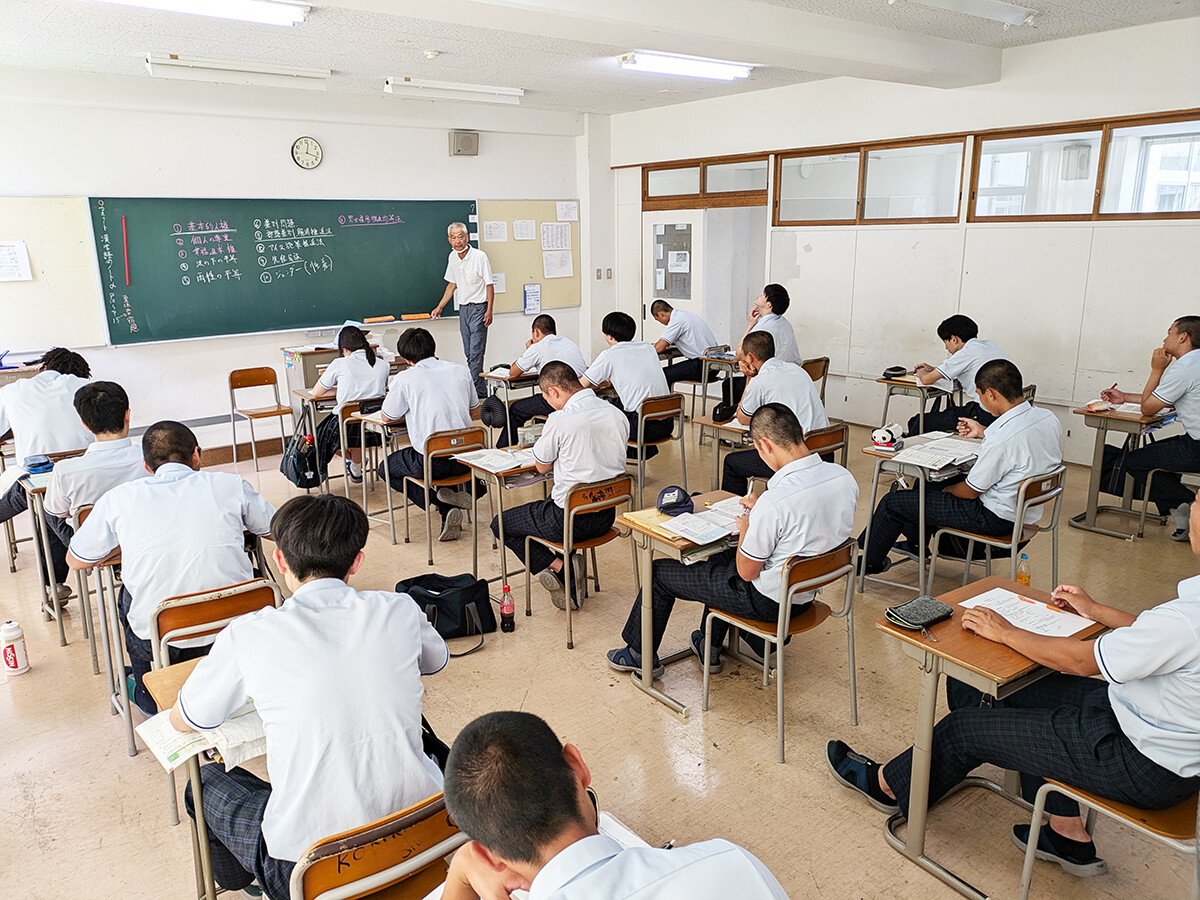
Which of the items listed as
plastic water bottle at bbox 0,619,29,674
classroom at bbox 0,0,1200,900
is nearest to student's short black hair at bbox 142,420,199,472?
classroom at bbox 0,0,1200,900

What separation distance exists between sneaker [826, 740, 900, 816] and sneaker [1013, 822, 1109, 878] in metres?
0.43

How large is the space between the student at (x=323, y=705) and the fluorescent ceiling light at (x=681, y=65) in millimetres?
5504

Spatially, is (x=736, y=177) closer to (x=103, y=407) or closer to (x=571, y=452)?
(x=571, y=452)

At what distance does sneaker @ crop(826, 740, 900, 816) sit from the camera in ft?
9.08

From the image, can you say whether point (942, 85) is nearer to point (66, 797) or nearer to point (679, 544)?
point (679, 544)

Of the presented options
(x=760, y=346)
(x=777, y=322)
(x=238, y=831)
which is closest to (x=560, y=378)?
(x=760, y=346)

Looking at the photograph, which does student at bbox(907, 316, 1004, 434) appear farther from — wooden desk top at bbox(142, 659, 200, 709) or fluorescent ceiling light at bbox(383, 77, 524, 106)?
wooden desk top at bbox(142, 659, 200, 709)

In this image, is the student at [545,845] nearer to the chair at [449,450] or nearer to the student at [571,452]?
the student at [571,452]

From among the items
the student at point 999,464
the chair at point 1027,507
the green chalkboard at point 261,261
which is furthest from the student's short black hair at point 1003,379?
the green chalkboard at point 261,261

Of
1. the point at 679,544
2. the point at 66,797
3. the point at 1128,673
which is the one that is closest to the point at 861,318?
the point at 679,544

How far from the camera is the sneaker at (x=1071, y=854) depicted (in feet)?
8.05

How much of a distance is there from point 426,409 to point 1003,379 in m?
3.18

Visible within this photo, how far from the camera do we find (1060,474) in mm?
3824

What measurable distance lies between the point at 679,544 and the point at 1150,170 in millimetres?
5197
